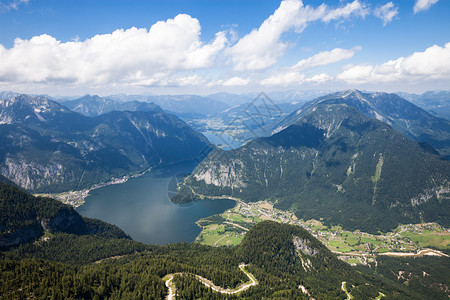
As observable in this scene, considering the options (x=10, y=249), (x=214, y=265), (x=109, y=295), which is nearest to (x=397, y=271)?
(x=214, y=265)

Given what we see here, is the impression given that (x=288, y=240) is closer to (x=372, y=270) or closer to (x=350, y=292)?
(x=350, y=292)

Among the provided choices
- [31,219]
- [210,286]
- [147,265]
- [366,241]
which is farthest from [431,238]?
[31,219]

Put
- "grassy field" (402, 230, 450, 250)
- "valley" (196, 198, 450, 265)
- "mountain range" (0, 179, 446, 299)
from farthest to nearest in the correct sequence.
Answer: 1. "grassy field" (402, 230, 450, 250)
2. "valley" (196, 198, 450, 265)
3. "mountain range" (0, 179, 446, 299)

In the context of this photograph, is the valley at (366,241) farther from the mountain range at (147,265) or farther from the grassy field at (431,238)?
the mountain range at (147,265)

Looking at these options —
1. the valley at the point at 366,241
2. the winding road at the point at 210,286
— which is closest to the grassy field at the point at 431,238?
the valley at the point at 366,241

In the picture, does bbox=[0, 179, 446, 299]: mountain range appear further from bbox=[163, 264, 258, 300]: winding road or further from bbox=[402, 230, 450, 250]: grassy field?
bbox=[402, 230, 450, 250]: grassy field

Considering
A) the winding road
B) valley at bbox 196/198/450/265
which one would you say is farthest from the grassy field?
the winding road

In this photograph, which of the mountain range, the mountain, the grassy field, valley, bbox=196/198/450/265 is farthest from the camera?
the grassy field

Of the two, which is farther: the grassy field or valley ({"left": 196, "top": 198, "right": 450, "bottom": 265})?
the grassy field
